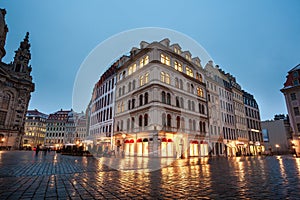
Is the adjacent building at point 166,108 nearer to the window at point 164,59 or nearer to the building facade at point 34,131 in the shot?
the window at point 164,59

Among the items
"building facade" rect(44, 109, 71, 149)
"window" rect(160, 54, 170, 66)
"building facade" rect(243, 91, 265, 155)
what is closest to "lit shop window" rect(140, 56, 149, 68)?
"window" rect(160, 54, 170, 66)

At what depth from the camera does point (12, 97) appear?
168 ft

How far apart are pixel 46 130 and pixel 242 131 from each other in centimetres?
10613

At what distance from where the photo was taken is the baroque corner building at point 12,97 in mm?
47578

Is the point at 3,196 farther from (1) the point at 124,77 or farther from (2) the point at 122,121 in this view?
(1) the point at 124,77

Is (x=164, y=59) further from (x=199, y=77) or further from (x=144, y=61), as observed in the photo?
(x=199, y=77)

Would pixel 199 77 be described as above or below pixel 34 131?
above

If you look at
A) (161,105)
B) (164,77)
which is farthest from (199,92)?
(161,105)

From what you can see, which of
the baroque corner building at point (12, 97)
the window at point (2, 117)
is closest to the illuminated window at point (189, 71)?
the baroque corner building at point (12, 97)

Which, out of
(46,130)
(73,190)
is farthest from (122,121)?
(46,130)

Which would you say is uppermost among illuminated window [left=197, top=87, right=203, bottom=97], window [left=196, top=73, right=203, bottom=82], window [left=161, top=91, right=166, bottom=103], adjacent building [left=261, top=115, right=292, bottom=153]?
window [left=196, top=73, right=203, bottom=82]

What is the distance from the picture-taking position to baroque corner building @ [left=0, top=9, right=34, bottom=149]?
47.6 meters

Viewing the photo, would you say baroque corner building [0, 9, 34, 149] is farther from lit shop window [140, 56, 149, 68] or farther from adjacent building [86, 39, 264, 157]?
lit shop window [140, 56, 149, 68]

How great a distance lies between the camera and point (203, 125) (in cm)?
3412
